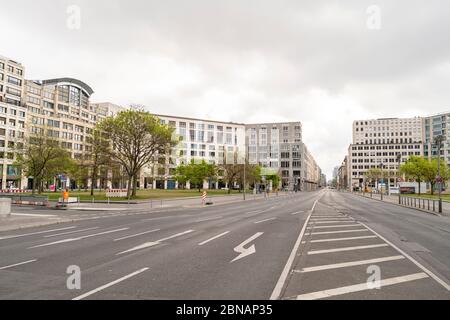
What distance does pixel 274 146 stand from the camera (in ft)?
498

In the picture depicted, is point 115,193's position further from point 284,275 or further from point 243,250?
point 284,275

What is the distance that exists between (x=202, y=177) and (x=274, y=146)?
75.2 metres

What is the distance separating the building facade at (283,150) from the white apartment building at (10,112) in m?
97.3

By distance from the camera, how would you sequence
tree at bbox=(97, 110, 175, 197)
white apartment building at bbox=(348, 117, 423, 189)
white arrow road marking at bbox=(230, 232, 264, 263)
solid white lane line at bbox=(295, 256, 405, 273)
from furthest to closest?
white apartment building at bbox=(348, 117, 423, 189)
tree at bbox=(97, 110, 175, 197)
white arrow road marking at bbox=(230, 232, 264, 263)
solid white lane line at bbox=(295, 256, 405, 273)

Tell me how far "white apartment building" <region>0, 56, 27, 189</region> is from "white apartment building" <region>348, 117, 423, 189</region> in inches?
5898

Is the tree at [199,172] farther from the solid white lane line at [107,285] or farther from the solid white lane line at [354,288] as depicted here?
the solid white lane line at [354,288]

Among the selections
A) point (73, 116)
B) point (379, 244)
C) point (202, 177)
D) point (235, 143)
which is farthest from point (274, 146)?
point (379, 244)

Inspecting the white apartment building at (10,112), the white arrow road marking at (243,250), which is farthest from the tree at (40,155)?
the white arrow road marking at (243,250)

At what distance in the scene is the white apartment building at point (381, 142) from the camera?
155312mm

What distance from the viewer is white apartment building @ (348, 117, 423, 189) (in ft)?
510

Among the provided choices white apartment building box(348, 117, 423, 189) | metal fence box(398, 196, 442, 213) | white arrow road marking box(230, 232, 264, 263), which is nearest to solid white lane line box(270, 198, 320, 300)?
white arrow road marking box(230, 232, 264, 263)

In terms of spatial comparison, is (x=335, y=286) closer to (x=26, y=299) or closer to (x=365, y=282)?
(x=365, y=282)

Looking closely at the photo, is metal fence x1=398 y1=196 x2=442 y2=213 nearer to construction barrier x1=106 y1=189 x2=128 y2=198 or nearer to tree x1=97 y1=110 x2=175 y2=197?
tree x1=97 y1=110 x2=175 y2=197
